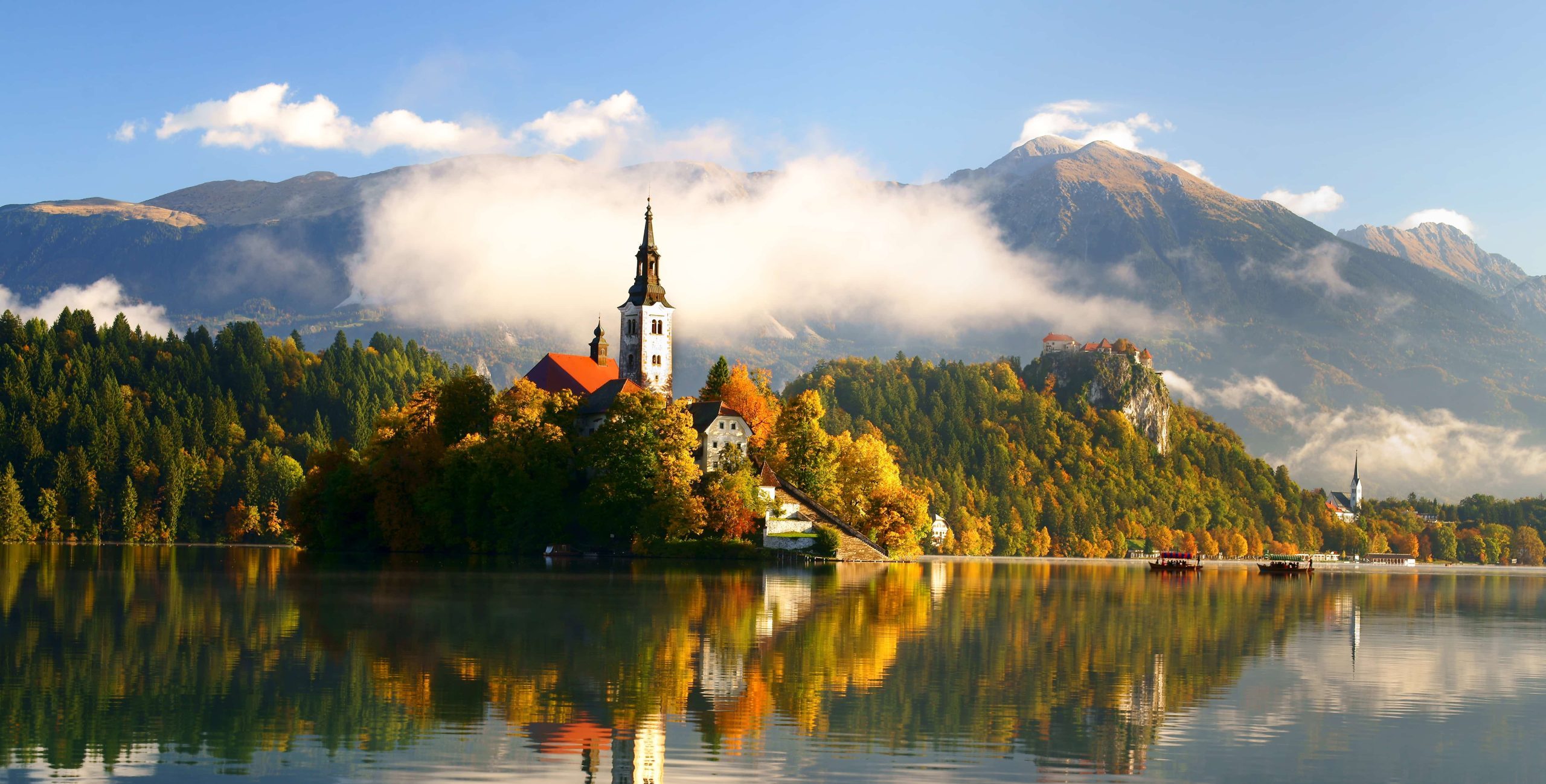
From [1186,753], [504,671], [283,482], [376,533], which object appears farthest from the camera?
[283,482]

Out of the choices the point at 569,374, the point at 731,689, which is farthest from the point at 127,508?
the point at 731,689

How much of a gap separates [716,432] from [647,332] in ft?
106

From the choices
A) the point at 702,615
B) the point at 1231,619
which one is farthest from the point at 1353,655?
the point at 702,615

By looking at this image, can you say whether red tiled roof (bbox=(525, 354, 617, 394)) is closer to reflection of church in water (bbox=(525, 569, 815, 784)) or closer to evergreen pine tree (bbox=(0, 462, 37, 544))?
evergreen pine tree (bbox=(0, 462, 37, 544))

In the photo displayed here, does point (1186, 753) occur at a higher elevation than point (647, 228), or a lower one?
lower

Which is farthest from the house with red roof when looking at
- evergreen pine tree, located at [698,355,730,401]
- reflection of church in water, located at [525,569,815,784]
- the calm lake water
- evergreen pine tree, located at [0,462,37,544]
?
reflection of church in water, located at [525,569,815,784]

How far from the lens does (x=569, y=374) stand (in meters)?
164

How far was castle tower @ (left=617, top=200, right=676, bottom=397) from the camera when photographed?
6432 inches

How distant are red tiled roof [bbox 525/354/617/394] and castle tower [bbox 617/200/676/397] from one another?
374cm

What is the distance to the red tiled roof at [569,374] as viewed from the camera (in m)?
163

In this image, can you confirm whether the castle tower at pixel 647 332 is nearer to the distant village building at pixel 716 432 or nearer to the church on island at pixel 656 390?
the church on island at pixel 656 390

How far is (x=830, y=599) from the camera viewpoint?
7031cm

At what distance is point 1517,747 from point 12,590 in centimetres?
6013

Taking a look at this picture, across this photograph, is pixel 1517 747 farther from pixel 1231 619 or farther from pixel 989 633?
pixel 1231 619
